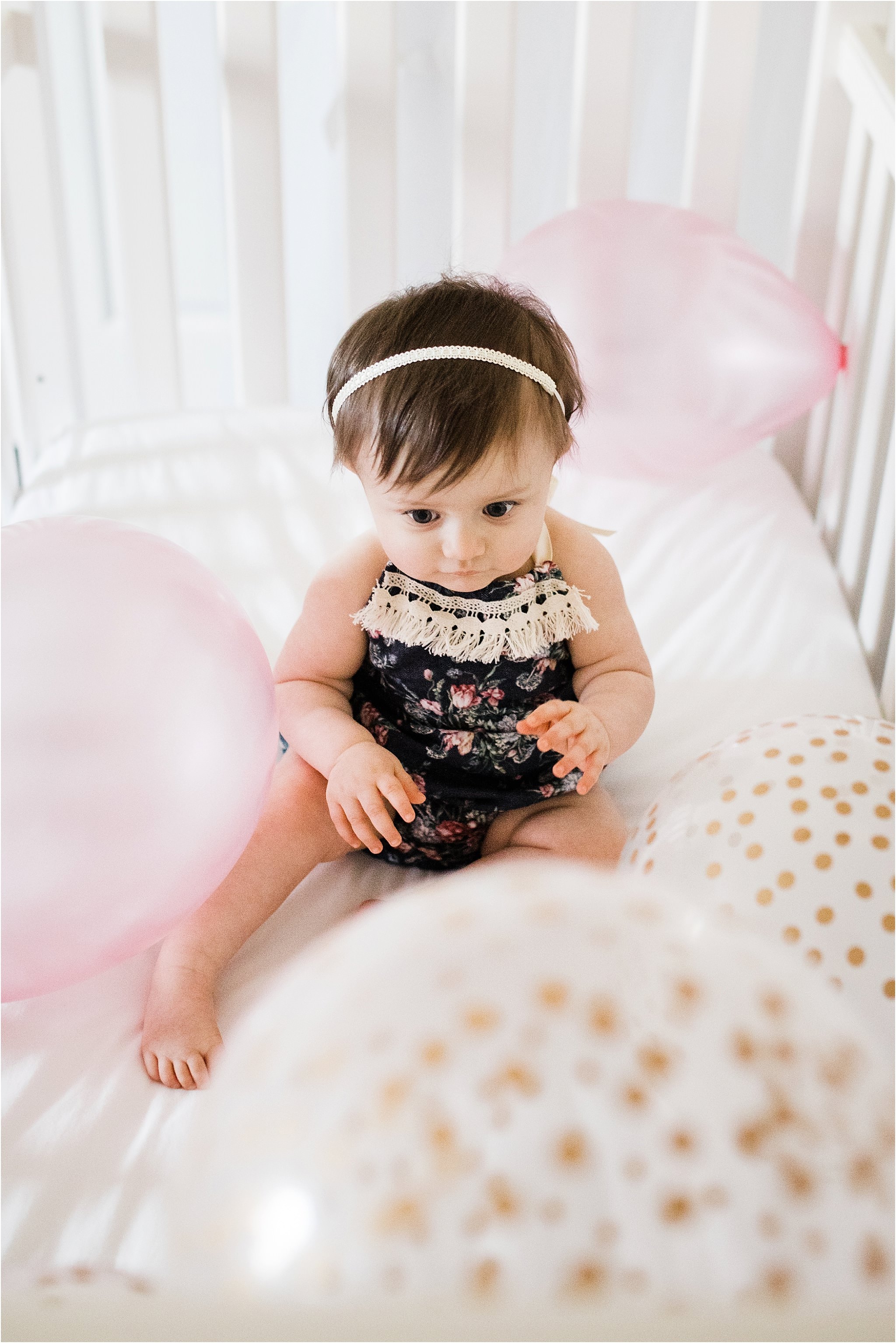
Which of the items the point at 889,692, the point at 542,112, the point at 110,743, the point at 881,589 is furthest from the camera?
the point at 542,112

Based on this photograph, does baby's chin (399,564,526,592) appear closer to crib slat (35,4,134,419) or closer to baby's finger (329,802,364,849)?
baby's finger (329,802,364,849)

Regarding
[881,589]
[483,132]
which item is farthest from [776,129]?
[881,589]

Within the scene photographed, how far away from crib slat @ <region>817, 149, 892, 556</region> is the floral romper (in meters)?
0.66

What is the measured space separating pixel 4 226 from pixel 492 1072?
5.07 feet

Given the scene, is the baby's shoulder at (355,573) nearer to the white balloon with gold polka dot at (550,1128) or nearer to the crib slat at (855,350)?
the white balloon with gold polka dot at (550,1128)

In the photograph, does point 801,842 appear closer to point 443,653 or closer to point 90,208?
point 443,653

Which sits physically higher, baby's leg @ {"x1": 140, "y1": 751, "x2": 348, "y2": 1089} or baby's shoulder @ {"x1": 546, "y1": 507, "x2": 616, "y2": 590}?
baby's shoulder @ {"x1": 546, "y1": 507, "x2": 616, "y2": 590}

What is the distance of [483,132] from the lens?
1.58 metres

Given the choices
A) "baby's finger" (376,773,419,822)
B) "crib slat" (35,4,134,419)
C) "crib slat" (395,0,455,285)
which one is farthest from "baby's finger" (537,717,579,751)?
"crib slat" (35,4,134,419)

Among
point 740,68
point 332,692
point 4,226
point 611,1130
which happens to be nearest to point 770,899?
point 611,1130

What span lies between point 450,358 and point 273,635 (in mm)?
461

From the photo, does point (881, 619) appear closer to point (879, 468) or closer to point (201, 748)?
point (879, 468)

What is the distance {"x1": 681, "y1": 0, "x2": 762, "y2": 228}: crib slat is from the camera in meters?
1.49

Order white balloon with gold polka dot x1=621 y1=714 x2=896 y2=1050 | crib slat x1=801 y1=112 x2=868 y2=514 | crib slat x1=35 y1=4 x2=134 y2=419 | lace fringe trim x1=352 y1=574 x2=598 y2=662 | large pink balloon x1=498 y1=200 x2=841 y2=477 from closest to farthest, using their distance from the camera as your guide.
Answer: white balloon with gold polka dot x1=621 y1=714 x2=896 y2=1050
lace fringe trim x1=352 y1=574 x2=598 y2=662
large pink balloon x1=498 y1=200 x2=841 y2=477
crib slat x1=801 y1=112 x2=868 y2=514
crib slat x1=35 y1=4 x2=134 y2=419
